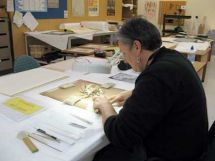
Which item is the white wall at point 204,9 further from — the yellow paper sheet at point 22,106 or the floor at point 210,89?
the yellow paper sheet at point 22,106

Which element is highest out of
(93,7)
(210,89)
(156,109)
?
(93,7)

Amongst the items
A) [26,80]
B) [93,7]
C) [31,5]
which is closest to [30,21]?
[31,5]

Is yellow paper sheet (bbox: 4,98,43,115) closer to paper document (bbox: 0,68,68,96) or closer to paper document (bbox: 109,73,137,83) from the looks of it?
paper document (bbox: 0,68,68,96)

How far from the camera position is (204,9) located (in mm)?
6094

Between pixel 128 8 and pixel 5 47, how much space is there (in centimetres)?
349

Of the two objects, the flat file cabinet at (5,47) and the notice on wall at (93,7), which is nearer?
the flat file cabinet at (5,47)

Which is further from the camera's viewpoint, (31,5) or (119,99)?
(31,5)

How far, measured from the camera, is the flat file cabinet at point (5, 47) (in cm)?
370

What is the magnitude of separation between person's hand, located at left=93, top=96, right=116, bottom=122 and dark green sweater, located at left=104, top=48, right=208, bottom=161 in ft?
0.26

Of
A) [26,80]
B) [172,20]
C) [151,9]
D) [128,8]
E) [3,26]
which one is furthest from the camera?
[151,9]

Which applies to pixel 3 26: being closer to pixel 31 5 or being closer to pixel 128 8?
pixel 31 5

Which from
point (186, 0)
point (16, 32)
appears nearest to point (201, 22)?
point (186, 0)

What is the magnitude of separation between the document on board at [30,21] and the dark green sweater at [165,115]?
3.50 metres

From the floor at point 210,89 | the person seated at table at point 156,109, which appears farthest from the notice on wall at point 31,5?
the person seated at table at point 156,109
